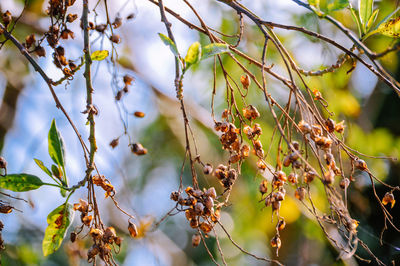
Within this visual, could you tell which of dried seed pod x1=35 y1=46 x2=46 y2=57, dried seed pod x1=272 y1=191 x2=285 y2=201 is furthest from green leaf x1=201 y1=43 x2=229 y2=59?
dried seed pod x1=35 y1=46 x2=46 y2=57

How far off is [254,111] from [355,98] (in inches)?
73.4

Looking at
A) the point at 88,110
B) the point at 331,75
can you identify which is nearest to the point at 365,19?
the point at 88,110

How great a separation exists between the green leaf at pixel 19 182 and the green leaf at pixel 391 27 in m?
0.83

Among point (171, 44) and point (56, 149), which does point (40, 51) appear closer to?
point (56, 149)

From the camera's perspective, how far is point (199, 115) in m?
2.14

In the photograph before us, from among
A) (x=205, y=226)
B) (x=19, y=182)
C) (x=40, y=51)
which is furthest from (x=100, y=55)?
(x=205, y=226)

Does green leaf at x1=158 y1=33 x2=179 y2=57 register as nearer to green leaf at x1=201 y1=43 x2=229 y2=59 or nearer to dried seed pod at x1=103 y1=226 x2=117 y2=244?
green leaf at x1=201 y1=43 x2=229 y2=59

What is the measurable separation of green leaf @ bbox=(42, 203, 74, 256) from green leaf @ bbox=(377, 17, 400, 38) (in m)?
0.82

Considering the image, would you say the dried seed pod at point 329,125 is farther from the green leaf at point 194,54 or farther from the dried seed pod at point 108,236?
the dried seed pod at point 108,236

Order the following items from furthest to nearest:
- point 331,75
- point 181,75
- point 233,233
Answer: point 233,233, point 331,75, point 181,75

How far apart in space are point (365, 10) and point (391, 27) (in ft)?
0.25

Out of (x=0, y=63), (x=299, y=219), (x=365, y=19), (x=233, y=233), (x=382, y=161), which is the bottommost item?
(x=233, y=233)

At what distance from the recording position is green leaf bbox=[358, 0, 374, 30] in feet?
2.96

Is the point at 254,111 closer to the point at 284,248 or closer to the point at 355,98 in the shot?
the point at 355,98
